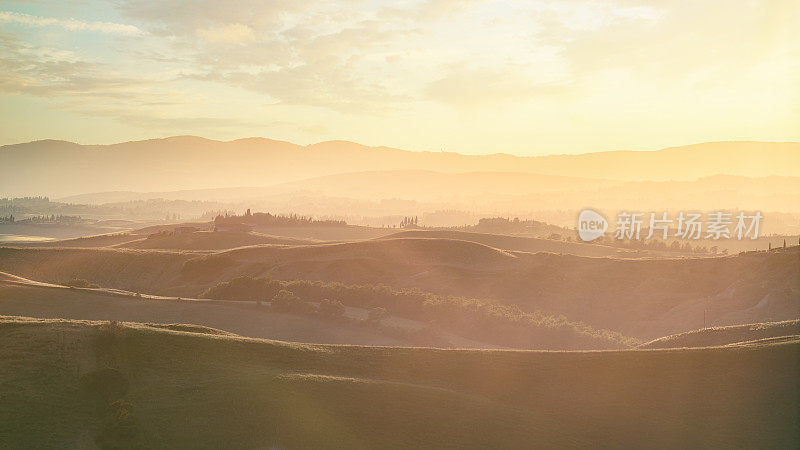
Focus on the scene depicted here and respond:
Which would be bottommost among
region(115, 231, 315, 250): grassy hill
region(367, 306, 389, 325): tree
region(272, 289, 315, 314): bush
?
region(367, 306, 389, 325): tree

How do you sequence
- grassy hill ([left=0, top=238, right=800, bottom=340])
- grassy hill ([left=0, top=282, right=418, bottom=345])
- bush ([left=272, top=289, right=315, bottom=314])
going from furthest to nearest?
grassy hill ([left=0, top=238, right=800, bottom=340]), bush ([left=272, top=289, right=315, bottom=314]), grassy hill ([left=0, top=282, right=418, bottom=345])

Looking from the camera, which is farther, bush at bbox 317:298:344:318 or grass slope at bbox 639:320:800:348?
bush at bbox 317:298:344:318

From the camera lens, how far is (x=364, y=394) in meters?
34.8

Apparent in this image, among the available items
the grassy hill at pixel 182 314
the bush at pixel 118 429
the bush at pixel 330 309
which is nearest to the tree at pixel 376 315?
the grassy hill at pixel 182 314

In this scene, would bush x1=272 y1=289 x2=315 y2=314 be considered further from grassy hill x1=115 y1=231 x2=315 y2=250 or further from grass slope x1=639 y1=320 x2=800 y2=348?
grassy hill x1=115 y1=231 x2=315 y2=250

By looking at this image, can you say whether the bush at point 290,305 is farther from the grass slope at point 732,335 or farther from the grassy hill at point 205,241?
the grassy hill at point 205,241

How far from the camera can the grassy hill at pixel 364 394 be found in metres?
29.9

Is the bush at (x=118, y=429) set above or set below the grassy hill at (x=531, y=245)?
below

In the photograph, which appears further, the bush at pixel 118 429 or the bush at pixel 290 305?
the bush at pixel 290 305

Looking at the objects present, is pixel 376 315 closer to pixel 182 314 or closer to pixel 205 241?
pixel 182 314

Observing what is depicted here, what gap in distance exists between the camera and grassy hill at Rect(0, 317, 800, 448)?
98.1 feet

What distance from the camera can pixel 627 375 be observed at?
1523 inches

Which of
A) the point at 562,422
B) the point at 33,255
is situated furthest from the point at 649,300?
the point at 33,255

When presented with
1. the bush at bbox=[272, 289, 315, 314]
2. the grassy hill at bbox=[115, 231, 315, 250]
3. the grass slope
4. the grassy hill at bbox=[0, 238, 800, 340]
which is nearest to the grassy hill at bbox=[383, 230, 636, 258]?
the grassy hill at bbox=[0, 238, 800, 340]
